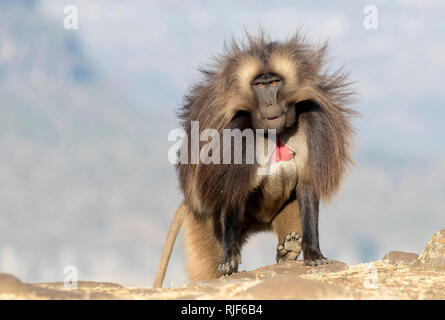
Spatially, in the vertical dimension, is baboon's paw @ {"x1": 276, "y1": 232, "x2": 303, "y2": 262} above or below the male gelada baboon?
below

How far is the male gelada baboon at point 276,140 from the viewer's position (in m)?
7.41

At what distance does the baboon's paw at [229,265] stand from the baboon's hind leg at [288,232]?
675 mm

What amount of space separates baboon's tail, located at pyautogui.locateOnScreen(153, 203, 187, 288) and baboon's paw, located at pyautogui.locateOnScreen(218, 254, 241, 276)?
32.2 inches

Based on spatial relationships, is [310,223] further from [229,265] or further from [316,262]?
[229,265]

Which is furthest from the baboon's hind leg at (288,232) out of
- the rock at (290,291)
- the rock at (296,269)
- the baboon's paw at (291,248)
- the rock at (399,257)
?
the rock at (290,291)

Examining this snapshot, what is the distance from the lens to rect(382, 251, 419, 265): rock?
7.18m

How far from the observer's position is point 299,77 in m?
7.47

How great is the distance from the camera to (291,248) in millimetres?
8062

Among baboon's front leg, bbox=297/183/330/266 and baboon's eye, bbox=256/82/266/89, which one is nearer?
baboon's eye, bbox=256/82/266/89

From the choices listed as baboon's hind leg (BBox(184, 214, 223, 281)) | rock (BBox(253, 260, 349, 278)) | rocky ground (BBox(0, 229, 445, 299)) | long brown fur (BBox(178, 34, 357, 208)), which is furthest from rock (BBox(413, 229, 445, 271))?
baboon's hind leg (BBox(184, 214, 223, 281))

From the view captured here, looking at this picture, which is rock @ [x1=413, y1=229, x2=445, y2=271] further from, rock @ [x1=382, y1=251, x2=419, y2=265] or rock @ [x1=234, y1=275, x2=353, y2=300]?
rock @ [x1=234, y1=275, x2=353, y2=300]

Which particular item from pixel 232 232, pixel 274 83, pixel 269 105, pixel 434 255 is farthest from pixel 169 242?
pixel 434 255

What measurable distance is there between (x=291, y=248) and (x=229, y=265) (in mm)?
911
